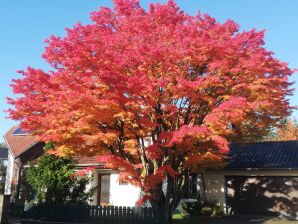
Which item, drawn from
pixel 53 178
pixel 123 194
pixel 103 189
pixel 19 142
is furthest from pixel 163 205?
pixel 19 142

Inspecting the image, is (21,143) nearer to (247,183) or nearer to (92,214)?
(92,214)

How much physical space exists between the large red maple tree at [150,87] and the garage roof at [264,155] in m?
6.48

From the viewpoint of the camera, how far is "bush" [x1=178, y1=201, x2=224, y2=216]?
2206 centimetres

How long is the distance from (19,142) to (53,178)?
610 inches

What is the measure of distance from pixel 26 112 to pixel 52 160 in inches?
155

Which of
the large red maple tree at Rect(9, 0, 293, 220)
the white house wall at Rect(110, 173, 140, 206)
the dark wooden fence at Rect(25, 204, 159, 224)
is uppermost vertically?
the large red maple tree at Rect(9, 0, 293, 220)

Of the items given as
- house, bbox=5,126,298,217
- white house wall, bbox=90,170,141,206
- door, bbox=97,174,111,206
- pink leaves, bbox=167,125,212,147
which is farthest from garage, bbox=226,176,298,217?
pink leaves, bbox=167,125,212,147

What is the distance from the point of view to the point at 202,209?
72.6ft

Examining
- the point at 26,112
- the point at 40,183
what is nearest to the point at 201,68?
the point at 26,112

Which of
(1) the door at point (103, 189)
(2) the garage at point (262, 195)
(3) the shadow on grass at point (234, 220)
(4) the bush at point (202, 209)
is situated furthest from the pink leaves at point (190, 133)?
(1) the door at point (103, 189)

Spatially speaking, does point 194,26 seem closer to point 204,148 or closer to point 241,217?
point 204,148

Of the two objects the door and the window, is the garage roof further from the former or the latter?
the door

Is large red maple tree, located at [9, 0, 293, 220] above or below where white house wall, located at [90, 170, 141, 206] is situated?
above

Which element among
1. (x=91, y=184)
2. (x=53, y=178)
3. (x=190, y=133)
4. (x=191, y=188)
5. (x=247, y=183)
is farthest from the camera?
(x=91, y=184)
